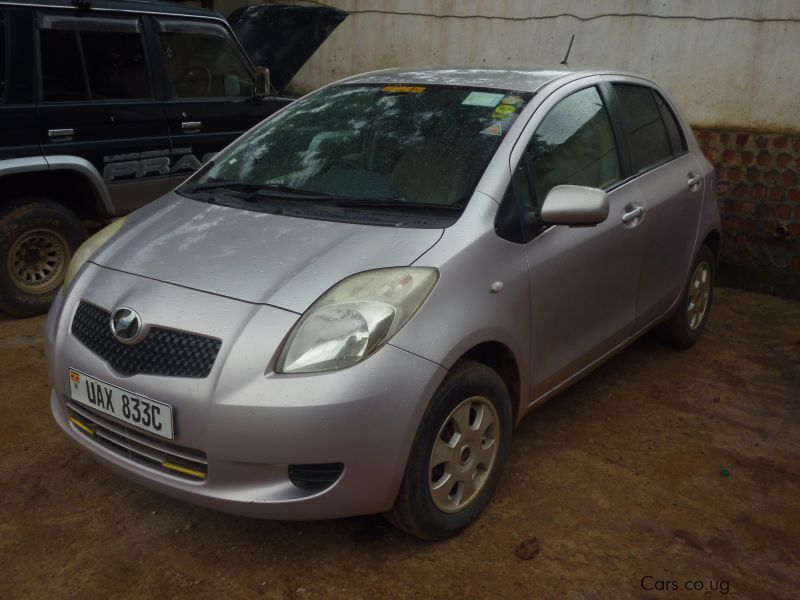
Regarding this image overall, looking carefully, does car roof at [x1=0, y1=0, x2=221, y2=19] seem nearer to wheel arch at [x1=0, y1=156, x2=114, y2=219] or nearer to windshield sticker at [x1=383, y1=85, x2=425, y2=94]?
→ wheel arch at [x1=0, y1=156, x2=114, y2=219]

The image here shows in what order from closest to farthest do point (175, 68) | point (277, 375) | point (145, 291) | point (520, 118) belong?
point (277, 375)
point (145, 291)
point (520, 118)
point (175, 68)

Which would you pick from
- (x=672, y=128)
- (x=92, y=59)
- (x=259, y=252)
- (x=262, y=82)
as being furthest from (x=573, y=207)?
→ (x=262, y=82)

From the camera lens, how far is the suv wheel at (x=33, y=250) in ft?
17.1

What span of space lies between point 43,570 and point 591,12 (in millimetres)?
5925

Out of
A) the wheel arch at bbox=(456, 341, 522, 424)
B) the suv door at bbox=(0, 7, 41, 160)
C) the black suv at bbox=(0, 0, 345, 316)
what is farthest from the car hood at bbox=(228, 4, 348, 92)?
the wheel arch at bbox=(456, 341, 522, 424)

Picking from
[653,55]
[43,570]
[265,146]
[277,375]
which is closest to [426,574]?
[277,375]

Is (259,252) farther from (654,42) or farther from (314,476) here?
(654,42)

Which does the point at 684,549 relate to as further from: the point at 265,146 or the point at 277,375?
the point at 265,146

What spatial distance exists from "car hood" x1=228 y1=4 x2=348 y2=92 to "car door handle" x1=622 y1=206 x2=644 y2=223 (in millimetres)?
4165

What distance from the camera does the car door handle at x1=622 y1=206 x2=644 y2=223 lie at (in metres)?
3.90

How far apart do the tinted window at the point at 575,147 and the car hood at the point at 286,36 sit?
3928mm

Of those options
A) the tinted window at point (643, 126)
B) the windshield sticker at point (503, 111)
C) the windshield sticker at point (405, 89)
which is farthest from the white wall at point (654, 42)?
the windshield sticker at point (503, 111)

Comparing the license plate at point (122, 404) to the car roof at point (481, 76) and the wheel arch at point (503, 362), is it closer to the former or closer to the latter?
the wheel arch at point (503, 362)

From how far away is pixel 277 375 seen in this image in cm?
258
